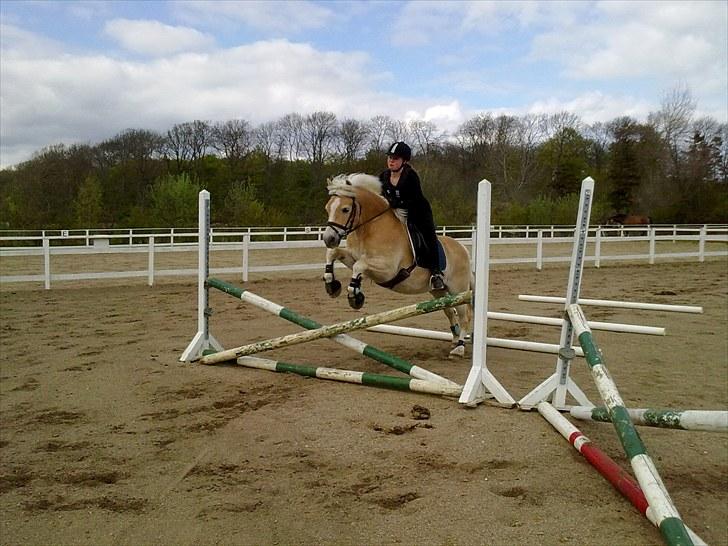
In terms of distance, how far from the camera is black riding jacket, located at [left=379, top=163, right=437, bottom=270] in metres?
5.71

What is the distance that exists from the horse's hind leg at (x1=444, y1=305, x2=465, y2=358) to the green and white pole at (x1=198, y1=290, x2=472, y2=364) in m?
1.38

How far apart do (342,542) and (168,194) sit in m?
33.3

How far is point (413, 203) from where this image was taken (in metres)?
5.72

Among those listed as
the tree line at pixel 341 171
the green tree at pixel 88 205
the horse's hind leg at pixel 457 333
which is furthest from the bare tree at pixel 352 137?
the horse's hind leg at pixel 457 333

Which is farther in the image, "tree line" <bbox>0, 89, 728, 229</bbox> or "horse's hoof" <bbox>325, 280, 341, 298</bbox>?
"tree line" <bbox>0, 89, 728, 229</bbox>

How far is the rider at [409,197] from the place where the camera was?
5.68 m

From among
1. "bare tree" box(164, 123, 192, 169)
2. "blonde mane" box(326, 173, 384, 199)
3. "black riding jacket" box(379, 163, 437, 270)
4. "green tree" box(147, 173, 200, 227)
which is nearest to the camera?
"blonde mane" box(326, 173, 384, 199)

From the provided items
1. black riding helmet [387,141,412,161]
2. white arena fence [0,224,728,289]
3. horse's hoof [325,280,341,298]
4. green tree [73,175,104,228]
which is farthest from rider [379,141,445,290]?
green tree [73,175,104,228]

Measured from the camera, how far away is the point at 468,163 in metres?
48.9

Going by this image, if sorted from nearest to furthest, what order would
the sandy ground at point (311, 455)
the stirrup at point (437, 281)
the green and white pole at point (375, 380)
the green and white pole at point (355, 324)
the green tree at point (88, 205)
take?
the sandy ground at point (311, 455), the green and white pole at point (375, 380), the green and white pole at point (355, 324), the stirrup at point (437, 281), the green tree at point (88, 205)

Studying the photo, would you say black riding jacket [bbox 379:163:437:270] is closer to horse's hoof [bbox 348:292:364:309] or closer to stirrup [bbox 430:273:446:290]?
stirrup [bbox 430:273:446:290]

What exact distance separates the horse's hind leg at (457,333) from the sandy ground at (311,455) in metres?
0.27

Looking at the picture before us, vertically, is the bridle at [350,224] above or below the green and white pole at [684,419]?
above

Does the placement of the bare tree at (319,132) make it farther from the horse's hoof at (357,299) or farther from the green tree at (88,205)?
the horse's hoof at (357,299)
